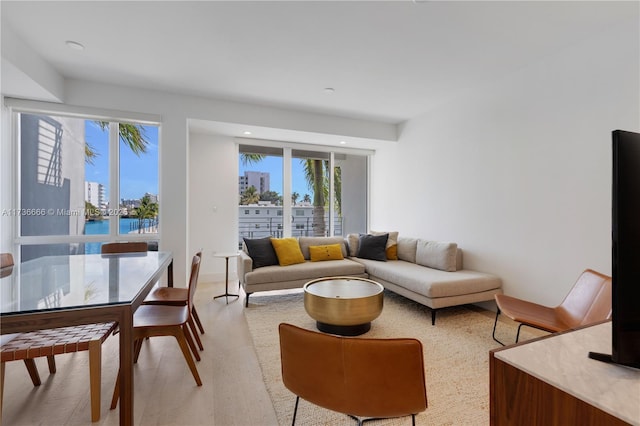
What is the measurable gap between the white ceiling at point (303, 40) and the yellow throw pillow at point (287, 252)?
208 cm

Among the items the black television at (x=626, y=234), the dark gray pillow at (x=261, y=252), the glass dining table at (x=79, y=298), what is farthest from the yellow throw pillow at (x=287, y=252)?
the black television at (x=626, y=234)

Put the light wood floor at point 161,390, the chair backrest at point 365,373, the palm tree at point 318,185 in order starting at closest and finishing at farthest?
the chair backrest at point 365,373 → the light wood floor at point 161,390 → the palm tree at point 318,185

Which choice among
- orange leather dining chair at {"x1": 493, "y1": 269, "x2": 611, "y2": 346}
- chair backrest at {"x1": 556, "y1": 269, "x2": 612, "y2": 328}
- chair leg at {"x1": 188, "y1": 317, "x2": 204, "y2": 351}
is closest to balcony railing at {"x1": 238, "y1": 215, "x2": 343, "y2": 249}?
chair leg at {"x1": 188, "y1": 317, "x2": 204, "y2": 351}

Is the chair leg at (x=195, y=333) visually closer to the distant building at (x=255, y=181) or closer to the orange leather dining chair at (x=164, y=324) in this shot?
the orange leather dining chair at (x=164, y=324)

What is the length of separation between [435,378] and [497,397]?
1505 millimetres

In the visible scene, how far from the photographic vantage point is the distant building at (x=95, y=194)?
3.66 metres

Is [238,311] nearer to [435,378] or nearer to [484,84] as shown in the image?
[435,378]

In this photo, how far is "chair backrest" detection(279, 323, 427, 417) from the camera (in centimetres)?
97

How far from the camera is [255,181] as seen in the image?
5.23m

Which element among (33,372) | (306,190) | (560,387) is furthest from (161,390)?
(306,190)

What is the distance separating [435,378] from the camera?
205 centimetres

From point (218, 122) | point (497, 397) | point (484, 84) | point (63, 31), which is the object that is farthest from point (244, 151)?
point (497, 397)

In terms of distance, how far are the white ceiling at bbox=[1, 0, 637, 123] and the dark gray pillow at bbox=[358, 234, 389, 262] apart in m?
2.16

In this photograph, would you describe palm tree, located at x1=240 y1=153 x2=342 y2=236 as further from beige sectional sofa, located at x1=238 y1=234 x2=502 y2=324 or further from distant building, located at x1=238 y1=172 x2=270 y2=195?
beige sectional sofa, located at x1=238 y1=234 x2=502 y2=324
